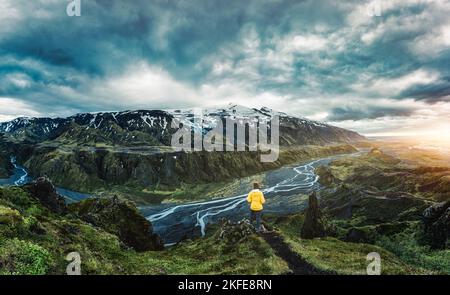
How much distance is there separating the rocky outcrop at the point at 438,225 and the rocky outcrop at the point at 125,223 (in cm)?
3850

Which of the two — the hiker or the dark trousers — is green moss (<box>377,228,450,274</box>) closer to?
the dark trousers

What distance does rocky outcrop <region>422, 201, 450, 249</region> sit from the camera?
141ft

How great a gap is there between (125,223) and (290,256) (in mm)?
29622

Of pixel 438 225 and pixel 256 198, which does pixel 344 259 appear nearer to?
pixel 256 198

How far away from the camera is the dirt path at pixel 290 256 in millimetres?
25408

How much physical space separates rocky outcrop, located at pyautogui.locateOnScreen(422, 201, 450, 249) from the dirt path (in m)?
23.2

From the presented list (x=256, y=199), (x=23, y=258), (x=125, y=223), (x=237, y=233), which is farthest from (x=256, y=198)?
(x=125, y=223)

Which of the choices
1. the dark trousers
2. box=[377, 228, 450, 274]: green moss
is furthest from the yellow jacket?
box=[377, 228, 450, 274]: green moss

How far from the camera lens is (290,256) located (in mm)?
28906

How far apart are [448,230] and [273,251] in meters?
27.6

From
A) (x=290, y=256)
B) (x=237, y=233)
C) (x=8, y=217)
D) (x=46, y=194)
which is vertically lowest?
(x=290, y=256)
